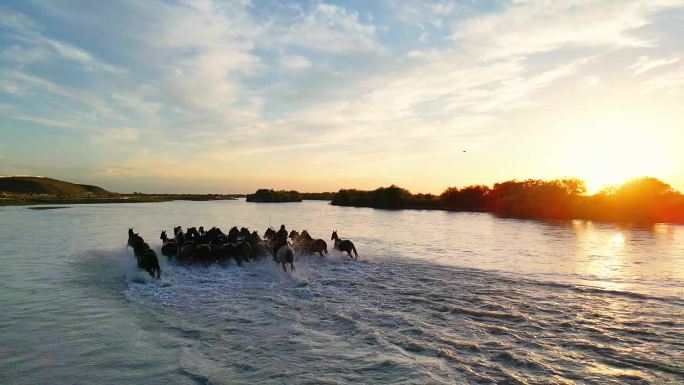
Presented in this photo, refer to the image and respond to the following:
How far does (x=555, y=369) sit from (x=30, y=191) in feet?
554

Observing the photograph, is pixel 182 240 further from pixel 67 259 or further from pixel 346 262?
pixel 346 262

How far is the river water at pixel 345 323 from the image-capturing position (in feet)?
21.4

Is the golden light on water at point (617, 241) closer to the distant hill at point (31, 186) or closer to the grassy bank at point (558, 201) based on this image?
the grassy bank at point (558, 201)

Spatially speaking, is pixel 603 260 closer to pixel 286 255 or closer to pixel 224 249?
pixel 286 255

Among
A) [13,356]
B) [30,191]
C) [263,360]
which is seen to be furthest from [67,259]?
[30,191]

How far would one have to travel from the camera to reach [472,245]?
24797 mm

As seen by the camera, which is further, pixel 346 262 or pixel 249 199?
pixel 249 199

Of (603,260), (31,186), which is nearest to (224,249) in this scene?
(603,260)

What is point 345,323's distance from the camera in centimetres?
920

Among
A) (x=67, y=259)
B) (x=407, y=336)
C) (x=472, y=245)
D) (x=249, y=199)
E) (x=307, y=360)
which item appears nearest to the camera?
(x=307, y=360)

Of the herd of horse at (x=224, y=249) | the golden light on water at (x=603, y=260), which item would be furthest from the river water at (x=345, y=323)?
the herd of horse at (x=224, y=249)

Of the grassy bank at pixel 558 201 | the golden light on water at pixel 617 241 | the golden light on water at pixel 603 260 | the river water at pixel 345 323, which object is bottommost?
the river water at pixel 345 323

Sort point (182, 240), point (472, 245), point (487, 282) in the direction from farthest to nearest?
point (472, 245)
point (182, 240)
point (487, 282)

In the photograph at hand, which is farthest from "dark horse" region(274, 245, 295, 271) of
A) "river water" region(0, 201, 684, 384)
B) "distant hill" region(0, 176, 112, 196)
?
"distant hill" region(0, 176, 112, 196)
